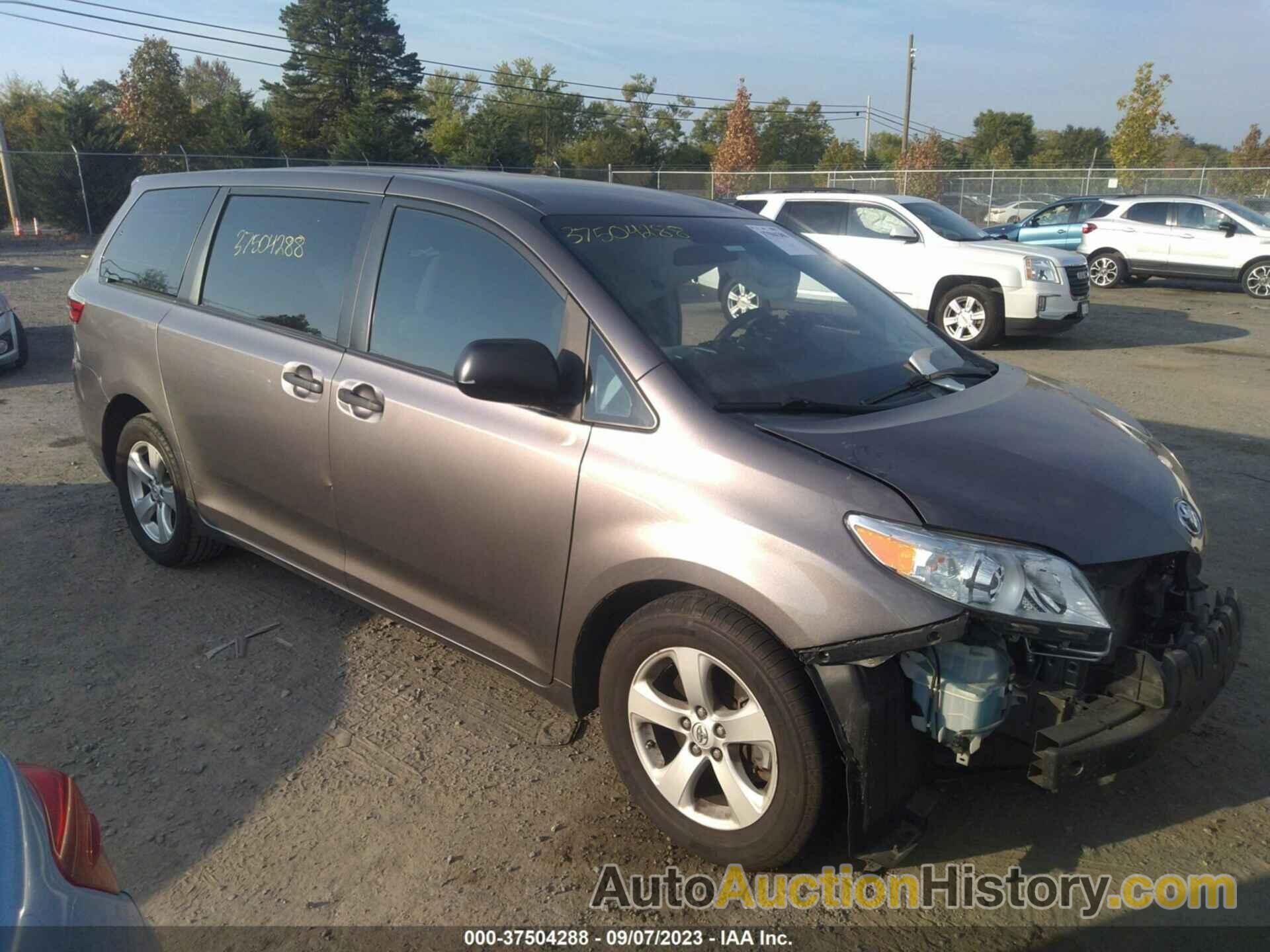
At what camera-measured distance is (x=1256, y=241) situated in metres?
16.0

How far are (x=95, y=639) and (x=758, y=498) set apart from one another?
3.11 m

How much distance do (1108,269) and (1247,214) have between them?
2.28m

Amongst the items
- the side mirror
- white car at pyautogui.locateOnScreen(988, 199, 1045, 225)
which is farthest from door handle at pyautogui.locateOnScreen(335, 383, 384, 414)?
white car at pyautogui.locateOnScreen(988, 199, 1045, 225)

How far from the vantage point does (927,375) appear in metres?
3.37

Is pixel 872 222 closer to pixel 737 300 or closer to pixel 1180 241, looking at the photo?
pixel 1180 241

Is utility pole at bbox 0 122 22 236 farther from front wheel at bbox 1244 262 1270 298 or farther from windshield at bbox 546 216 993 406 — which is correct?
front wheel at bbox 1244 262 1270 298

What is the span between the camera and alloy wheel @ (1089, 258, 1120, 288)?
58.1 feet

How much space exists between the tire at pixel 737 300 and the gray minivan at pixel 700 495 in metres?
0.07

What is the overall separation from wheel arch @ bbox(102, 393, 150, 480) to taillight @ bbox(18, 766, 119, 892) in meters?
3.16

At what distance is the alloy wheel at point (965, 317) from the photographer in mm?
11328

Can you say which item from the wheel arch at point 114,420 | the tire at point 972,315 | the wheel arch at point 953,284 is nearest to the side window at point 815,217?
the wheel arch at point 953,284

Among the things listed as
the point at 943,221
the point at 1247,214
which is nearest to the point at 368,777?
the point at 943,221

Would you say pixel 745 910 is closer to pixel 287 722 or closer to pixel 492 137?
pixel 287 722

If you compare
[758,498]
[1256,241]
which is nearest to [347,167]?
[758,498]
